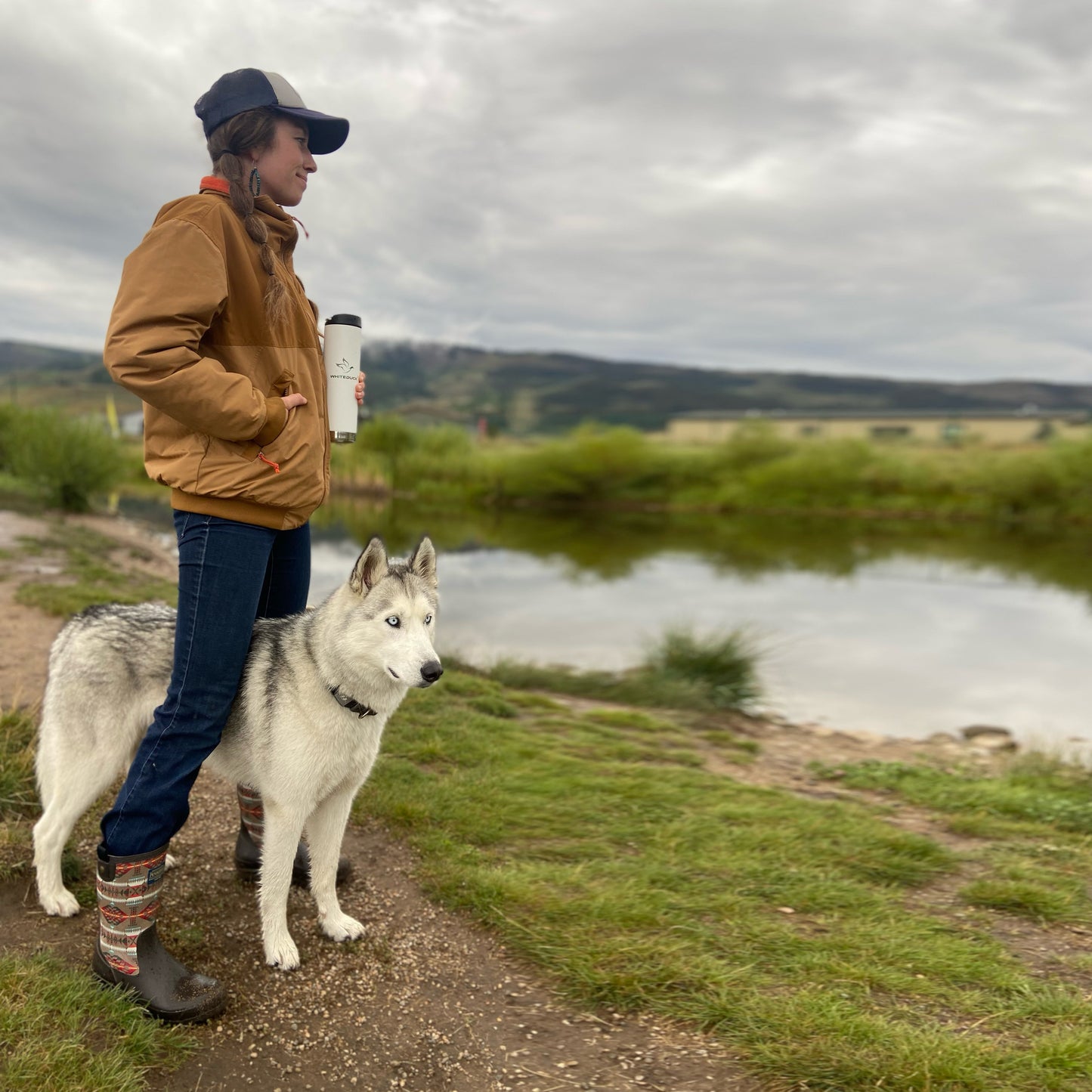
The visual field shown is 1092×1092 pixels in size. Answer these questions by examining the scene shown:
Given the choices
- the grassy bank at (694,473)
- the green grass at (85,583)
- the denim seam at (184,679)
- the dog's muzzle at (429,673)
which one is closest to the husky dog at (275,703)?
the dog's muzzle at (429,673)

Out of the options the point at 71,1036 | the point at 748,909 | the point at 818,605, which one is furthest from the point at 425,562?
the point at 818,605

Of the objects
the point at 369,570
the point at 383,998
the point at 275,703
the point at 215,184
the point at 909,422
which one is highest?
the point at 909,422

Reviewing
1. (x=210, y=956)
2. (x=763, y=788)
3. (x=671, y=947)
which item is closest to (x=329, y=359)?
(x=210, y=956)

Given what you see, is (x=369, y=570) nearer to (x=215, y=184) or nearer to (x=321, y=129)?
(x=215, y=184)

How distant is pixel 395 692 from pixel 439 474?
127ft

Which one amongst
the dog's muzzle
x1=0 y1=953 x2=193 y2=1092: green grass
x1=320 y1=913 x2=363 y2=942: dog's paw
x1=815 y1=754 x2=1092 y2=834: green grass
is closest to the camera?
x1=0 y1=953 x2=193 y2=1092: green grass

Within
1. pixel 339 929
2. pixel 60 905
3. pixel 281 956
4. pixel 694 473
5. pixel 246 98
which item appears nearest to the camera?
pixel 246 98

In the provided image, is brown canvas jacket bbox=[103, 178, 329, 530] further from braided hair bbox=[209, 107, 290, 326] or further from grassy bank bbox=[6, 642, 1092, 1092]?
grassy bank bbox=[6, 642, 1092, 1092]

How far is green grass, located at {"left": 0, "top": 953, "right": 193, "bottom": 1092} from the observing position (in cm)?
237

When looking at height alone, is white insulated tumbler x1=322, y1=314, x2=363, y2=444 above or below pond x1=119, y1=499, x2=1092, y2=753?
above

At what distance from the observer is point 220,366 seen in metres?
2.65

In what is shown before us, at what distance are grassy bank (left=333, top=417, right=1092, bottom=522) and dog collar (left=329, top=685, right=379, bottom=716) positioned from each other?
3698 cm

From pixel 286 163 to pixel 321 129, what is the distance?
236 mm

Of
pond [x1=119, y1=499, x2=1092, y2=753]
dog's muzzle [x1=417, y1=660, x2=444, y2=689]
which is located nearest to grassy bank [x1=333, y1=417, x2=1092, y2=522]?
pond [x1=119, y1=499, x2=1092, y2=753]
